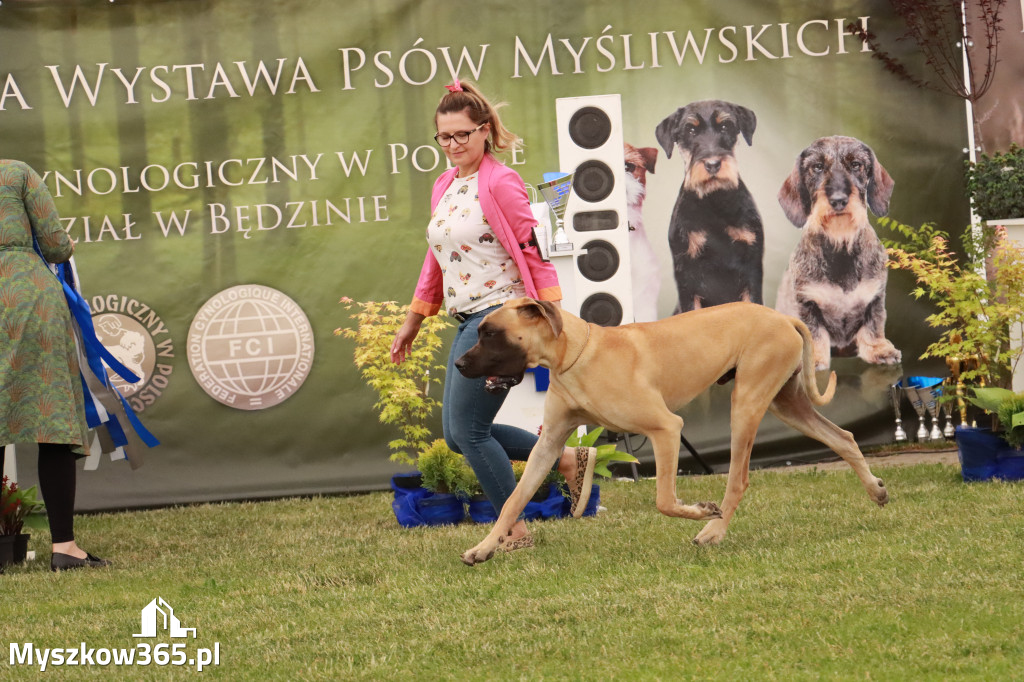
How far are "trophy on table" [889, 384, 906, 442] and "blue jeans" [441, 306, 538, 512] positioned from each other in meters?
3.70

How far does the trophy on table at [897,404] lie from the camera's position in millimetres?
7492

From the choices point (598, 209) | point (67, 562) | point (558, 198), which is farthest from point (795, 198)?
point (67, 562)

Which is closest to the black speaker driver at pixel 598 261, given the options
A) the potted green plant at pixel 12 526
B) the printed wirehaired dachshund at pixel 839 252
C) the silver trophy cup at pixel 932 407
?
the printed wirehaired dachshund at pixel 839 252

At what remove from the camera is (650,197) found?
7.52 meters

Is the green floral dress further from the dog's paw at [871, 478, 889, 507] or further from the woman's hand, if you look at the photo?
the dog's paw at [871, 478, 889, 507]

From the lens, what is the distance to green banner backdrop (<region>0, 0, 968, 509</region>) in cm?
749

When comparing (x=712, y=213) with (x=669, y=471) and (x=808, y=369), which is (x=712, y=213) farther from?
(x=669, y=471)

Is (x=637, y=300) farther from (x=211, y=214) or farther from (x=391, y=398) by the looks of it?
(x=211, y=214)

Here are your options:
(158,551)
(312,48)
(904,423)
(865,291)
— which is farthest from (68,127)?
(904,423)

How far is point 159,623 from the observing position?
11.8ft

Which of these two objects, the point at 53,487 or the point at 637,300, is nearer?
the point at 53,487

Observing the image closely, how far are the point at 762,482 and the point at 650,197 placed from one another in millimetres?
2160

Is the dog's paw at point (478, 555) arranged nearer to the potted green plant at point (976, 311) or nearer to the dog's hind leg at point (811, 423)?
the dog's hind leg at point (811, 423)
